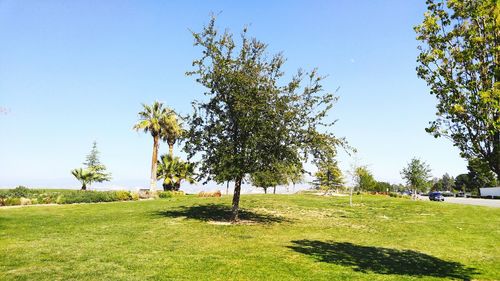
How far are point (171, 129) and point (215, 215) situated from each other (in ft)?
82.3

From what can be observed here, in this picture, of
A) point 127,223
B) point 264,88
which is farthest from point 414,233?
point 127,223

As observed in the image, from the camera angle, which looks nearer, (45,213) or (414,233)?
(414,233)

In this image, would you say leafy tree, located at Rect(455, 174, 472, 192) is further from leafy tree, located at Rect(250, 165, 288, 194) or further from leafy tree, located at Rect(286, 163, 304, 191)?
leafy tree, located at Rect(250, 165, 288, 194)

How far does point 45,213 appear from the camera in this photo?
24.8 meters

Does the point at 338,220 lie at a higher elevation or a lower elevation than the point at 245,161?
lower

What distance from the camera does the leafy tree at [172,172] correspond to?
158 ft

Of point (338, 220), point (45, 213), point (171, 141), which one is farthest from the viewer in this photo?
point (171, 141)

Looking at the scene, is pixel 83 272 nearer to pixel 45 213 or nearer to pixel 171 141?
pixel 45 213

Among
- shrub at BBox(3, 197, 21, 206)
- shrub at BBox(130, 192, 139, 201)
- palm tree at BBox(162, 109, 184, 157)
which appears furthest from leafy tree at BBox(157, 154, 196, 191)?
shrub at BBox(3, 197, 21, 206)

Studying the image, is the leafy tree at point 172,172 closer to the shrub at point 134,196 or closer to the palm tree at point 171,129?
the palm tree at point 171,129

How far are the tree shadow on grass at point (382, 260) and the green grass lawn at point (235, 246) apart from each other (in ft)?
0.15

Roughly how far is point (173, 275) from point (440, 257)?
11.7 meters

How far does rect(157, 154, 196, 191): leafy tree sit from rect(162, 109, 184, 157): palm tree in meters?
1.14

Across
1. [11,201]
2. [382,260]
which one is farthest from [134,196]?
[382,260]
